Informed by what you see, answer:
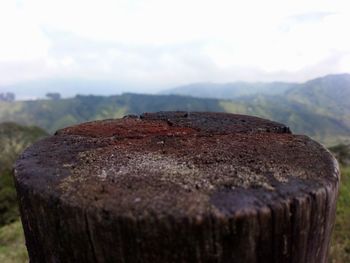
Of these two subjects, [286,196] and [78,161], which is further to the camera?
[78,161]

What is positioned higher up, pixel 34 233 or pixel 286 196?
pixel 286 196

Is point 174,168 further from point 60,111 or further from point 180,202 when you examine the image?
point 60,111

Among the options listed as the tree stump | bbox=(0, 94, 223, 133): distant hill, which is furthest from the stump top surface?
bbox=(0, 94, 223, 133): distant hill

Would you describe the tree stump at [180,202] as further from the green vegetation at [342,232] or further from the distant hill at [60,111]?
the distant hill at [60,111]

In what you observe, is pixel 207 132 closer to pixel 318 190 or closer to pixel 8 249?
pixel 318 190

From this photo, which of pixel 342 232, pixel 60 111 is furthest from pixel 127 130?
pixel 60 111

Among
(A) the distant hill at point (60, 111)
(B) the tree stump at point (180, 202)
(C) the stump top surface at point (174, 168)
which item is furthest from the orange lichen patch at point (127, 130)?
(A) the distant hill at point (60, 111)

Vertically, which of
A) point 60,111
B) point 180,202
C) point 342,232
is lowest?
point 60,111

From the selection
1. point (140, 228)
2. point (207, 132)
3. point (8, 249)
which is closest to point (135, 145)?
point (207, 132)
